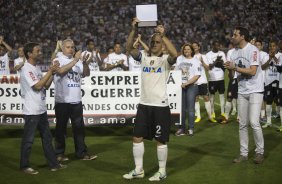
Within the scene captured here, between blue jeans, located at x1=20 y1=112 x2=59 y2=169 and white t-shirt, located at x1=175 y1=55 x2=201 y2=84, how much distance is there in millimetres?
4438

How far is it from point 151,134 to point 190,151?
2.28m

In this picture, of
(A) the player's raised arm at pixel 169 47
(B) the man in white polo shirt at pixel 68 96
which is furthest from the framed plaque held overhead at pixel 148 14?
(B) the man in white polo shirt at pixel 68 96

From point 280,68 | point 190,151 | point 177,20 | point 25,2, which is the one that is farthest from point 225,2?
point 190,151

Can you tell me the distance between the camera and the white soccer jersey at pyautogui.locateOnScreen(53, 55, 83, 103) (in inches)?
345

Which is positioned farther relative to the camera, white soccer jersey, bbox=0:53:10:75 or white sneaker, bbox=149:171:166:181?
white soccer jersey, bbox=0:53:10:75

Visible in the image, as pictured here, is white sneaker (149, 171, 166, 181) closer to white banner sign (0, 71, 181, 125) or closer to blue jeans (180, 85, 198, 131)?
blue jeans (180, 85, 198, 131)

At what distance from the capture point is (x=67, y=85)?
8.77 metres

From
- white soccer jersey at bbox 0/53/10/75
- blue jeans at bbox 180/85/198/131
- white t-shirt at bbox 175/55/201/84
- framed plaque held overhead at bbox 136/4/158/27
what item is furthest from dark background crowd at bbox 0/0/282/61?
framed plaque held overhead at bbox 136/4/158/27

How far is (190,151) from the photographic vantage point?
977cm

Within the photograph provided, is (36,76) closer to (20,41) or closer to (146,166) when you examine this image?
(146,166)

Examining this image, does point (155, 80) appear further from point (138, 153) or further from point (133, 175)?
point (133, 175)

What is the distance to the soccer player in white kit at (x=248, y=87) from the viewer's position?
27.6 ft

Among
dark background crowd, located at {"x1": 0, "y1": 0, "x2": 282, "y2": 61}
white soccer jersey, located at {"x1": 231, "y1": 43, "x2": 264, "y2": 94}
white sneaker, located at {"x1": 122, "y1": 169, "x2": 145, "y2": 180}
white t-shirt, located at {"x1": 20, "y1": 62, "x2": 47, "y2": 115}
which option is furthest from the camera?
dark background crowd, located at {"x1": 0, "y1": 0, "x2": 282, "y2": 61}

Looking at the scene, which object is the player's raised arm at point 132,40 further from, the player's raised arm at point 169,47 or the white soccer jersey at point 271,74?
the white soccer jersey at point 271,74
